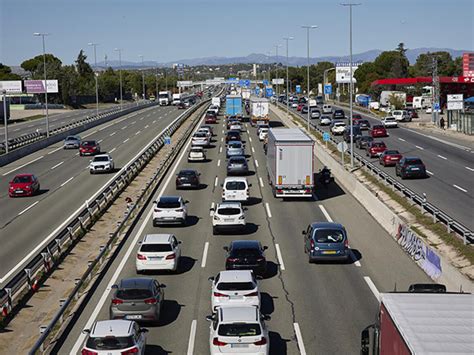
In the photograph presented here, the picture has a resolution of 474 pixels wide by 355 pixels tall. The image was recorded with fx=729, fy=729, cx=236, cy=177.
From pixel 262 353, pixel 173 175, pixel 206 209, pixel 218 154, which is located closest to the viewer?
pixel 262 353

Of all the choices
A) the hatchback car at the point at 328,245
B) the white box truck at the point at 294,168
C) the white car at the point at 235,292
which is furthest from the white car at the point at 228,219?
the white car at the point at 235,292

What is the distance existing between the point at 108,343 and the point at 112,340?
110mm

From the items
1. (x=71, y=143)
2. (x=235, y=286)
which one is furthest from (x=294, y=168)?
(x=71, y=143)

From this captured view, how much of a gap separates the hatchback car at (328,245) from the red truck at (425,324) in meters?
13.8

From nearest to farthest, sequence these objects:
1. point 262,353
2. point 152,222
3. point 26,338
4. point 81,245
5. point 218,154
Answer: point 262,353, point 26,338, point 81,245, point 152,222, point 218,154

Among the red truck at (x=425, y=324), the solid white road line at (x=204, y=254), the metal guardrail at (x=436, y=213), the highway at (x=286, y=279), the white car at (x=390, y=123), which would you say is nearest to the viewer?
the red truck at (x=425, y=324)

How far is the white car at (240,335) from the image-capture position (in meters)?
17.0

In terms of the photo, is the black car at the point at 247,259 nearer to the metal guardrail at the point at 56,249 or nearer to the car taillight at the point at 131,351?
the metal guardrail at the point at 56,249

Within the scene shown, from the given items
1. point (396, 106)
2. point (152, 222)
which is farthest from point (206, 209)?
point (396, 106)

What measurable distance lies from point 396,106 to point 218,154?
68.4 m

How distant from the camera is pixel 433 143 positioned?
234 feet

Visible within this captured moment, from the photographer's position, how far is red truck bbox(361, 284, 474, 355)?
10086 millimetres

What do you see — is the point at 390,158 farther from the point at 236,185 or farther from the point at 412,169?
the point at 236,185

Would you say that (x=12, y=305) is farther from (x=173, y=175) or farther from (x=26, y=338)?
(x=173, y=175)
